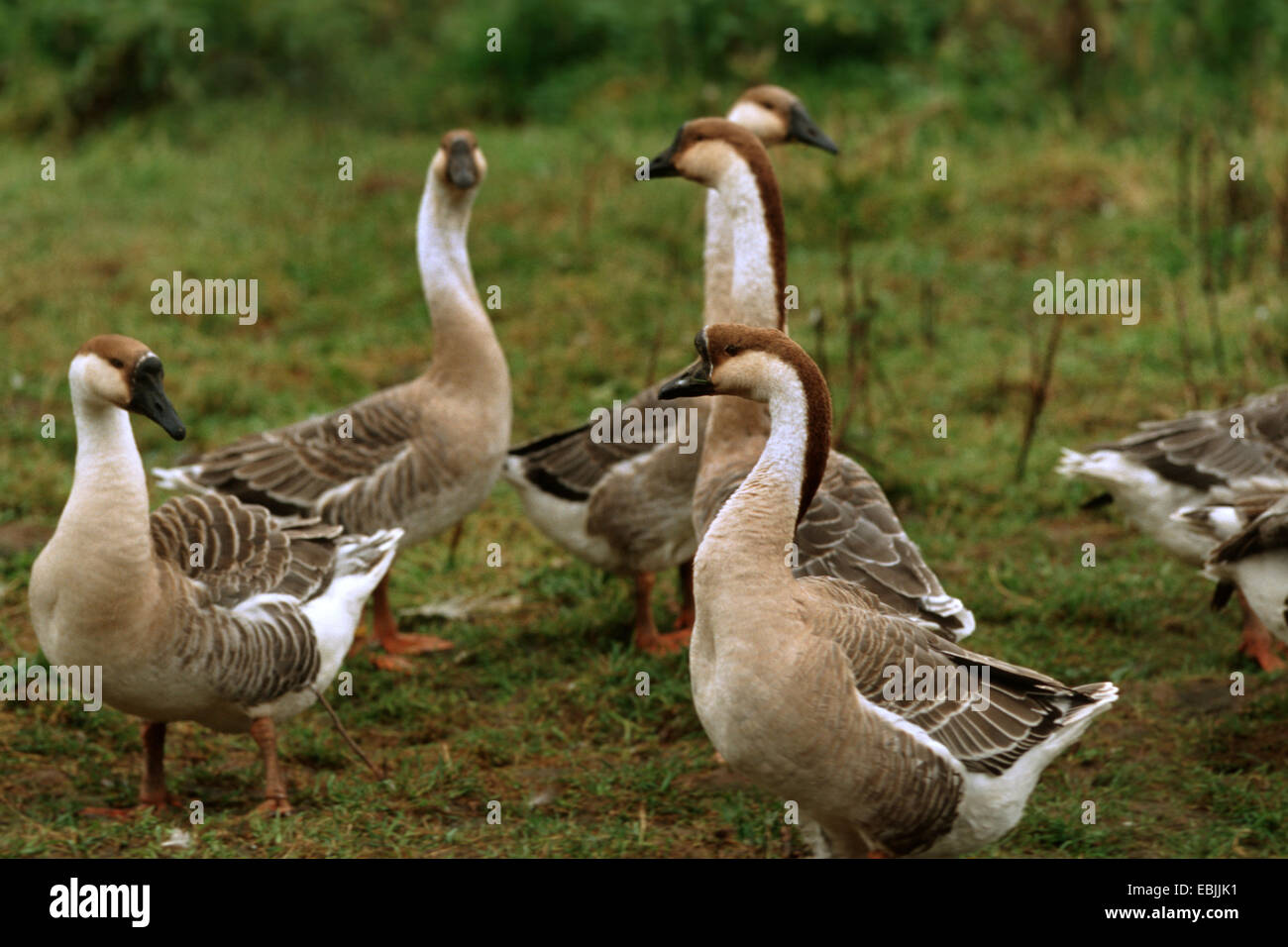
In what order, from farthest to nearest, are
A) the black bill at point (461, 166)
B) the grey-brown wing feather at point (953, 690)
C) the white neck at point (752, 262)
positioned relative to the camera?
the black bill at point (461, 166)
the white neck at point (752, 262)
the grey-brown wing feather at point (953, 690)

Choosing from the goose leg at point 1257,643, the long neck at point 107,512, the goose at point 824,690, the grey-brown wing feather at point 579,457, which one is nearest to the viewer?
the goose at point 824,690

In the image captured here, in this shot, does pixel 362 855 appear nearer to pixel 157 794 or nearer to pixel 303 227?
pixel 157 794

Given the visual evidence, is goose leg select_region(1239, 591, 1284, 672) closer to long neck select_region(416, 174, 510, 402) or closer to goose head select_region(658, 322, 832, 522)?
goose head select_region(658, 322, 832, 522)

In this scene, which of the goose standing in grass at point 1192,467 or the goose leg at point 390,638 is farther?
the goose leg at point 390,638

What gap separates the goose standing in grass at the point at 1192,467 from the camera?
6.35 m

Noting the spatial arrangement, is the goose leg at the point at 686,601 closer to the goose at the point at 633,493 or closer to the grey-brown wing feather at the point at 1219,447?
the goose at the point at 633,493

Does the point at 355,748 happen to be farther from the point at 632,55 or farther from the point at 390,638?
the point at 632,55

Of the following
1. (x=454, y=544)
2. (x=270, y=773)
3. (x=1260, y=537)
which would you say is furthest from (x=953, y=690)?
(x=454, y=544)

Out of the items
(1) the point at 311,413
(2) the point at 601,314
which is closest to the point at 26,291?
(1) the point at 311,413

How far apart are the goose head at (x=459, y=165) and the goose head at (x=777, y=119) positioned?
1449 millimetres

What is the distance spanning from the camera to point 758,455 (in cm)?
552

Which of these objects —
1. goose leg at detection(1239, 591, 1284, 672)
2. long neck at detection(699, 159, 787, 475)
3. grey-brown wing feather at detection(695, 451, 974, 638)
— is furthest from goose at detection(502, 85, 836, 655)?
goose leg at detection(1239, 591, 1284, 672)

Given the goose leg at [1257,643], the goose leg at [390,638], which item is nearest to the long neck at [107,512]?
the goose leg at [390,638]

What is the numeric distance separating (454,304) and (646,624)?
5.70ft
